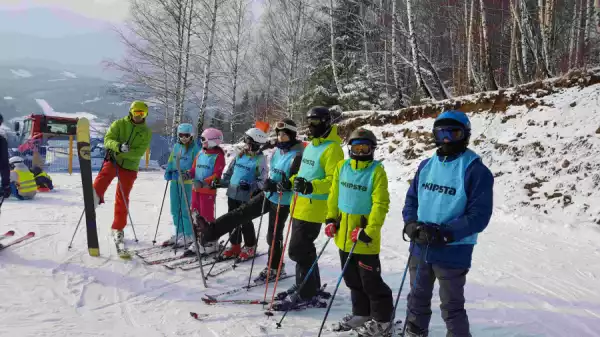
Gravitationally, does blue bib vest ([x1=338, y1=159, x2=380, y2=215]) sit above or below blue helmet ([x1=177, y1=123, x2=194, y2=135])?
below

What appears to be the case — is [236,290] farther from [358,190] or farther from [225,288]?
[358,190]

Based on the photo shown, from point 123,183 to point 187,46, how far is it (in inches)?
557

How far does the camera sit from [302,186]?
341cm

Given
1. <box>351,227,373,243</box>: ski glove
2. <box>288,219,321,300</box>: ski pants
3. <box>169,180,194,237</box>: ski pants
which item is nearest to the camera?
<box>351,227,373,243</box>: ski glove

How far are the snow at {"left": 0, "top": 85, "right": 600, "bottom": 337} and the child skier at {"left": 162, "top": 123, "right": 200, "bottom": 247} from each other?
1.95 feet

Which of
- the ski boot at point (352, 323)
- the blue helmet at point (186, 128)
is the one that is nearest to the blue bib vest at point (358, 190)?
the ski boot at point (352, 323)

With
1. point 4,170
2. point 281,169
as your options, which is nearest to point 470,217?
point 281,169

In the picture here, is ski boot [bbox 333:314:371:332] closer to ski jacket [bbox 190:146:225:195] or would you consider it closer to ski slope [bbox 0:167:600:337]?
ski slope [bbox 0:167:600:337]

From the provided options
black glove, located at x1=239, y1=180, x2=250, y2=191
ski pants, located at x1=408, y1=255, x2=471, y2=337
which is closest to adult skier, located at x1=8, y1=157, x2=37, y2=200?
black glove, located at x1=239, y1=180, x2=250, y2=191

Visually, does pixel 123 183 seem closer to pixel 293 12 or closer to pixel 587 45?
pixel 587 45

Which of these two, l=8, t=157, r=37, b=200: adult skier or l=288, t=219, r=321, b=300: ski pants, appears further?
l=8, t=157, r=37, b=200: adult skier

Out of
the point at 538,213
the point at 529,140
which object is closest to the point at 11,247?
the point at 538,213

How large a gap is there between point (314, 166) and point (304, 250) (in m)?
0.81

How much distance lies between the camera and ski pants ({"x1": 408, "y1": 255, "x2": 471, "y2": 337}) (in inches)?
103
